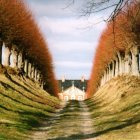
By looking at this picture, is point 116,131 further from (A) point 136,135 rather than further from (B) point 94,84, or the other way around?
(B) point 94,84

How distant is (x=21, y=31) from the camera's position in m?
61.4

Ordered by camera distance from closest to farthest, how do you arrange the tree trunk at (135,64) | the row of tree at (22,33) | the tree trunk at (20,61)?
the row of tree at (22,33)
the tree trunk at (135,64)
the tree trunk at (20,61)

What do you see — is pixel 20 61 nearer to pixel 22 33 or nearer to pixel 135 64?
pixel 22 33

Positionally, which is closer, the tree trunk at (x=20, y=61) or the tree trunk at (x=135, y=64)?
the tree trunk at (x=135, y=64)

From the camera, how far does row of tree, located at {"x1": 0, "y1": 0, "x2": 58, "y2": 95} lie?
5297cm

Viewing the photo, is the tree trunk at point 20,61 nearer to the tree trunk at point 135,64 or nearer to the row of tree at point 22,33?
the row of tree at point 22,33

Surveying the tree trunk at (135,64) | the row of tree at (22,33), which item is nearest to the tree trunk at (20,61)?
the row of tree at (22,33)

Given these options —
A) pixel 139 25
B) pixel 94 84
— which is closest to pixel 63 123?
pixel 139 25

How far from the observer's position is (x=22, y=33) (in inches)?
2453

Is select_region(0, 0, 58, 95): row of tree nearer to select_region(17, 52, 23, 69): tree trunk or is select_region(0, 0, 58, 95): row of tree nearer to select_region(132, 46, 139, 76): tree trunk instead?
select_region(17, 52, 23, 69): tree trunk

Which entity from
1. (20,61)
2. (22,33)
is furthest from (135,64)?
(20,61)

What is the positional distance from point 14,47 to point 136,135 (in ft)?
142

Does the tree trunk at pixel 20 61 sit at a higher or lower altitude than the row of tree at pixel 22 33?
lower

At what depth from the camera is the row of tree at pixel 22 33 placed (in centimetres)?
5297
